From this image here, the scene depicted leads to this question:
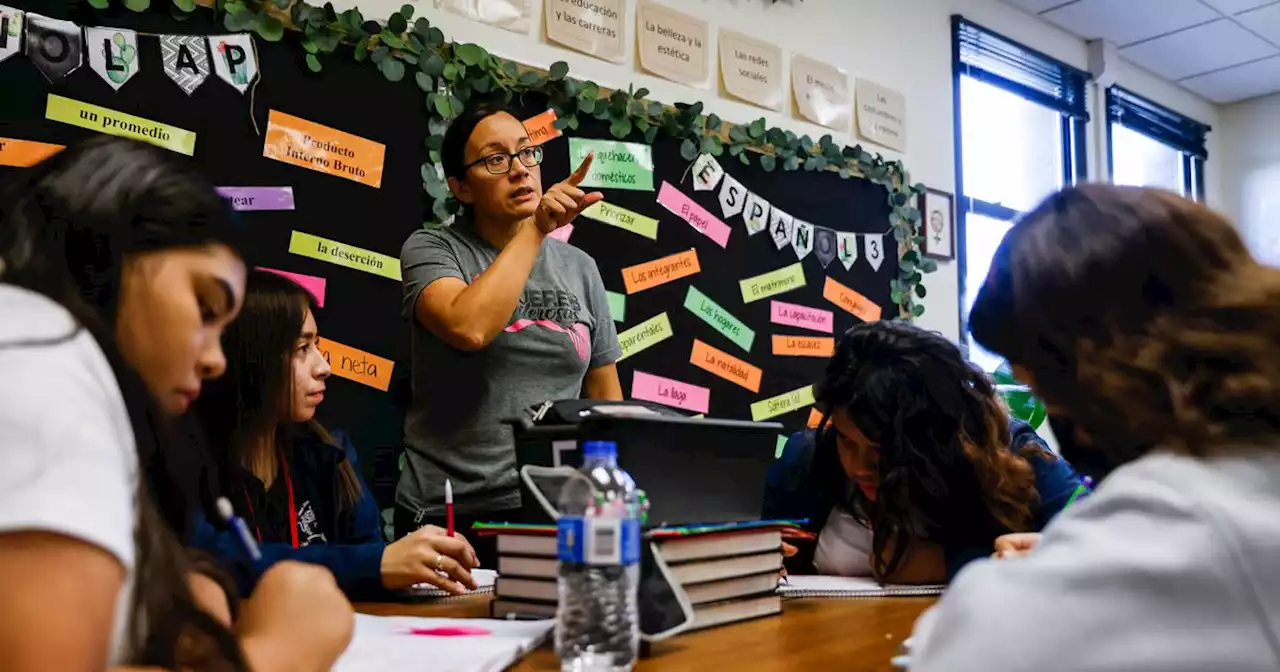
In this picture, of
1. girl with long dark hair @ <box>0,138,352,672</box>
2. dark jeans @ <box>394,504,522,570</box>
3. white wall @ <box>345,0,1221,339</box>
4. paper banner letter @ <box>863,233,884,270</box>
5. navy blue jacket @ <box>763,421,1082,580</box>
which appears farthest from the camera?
paper banner letter @ <box>863,233,884,270</box>

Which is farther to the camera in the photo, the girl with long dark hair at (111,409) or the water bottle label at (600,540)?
the water bottle label at (600,540)

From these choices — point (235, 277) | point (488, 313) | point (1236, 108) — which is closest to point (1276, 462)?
point (235, 277)

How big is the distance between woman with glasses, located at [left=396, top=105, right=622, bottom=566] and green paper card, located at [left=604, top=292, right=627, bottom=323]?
58 centimetres

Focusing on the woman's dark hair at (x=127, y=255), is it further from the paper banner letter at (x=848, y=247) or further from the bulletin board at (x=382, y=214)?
the paper banner letter at (x=848, y=247)

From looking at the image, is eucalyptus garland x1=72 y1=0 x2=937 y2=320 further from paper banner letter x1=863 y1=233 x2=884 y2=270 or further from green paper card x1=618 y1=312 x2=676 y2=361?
green paper card x1=618 y1=312 x2=676 y2=361

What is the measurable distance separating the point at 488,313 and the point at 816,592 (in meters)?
0.69

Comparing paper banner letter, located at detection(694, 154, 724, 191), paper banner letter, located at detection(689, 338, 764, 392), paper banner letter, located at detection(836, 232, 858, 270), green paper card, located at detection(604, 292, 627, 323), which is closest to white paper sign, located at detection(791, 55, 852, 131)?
paper banner letter, located at detection(836, 232, 858, 270)

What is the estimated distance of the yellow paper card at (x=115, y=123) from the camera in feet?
5.61

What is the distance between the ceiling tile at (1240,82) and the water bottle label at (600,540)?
16.2 feet

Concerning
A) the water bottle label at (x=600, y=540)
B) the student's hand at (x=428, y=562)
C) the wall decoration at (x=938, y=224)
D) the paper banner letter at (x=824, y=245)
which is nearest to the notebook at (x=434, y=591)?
the student's hand at (x=428, y=562)

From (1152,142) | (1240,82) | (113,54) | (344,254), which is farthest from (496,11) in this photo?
(1240,82)

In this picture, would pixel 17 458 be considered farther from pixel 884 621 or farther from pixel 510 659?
pixel 884 621

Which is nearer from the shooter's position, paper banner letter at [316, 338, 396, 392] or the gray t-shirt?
the gray t-shirt

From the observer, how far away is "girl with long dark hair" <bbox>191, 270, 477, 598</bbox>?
48.3 inches
